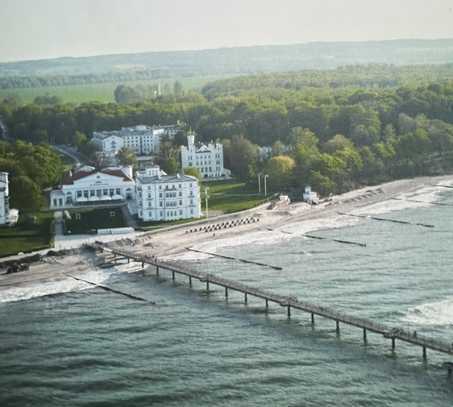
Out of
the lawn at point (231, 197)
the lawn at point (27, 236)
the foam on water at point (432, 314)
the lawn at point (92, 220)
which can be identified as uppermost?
the lawn at point (231, 197)

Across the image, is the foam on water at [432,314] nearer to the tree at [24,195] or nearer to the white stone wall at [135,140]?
the tree at [24,195]

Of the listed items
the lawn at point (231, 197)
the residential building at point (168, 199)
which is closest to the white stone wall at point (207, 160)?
the lawn at point (231, 197)

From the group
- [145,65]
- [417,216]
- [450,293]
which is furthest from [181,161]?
[145,65]

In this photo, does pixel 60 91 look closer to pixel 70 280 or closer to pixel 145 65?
pixel 145 65

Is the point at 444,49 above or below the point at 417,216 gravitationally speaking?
above

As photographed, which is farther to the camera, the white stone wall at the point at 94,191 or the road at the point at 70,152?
the road at the point at 70,152

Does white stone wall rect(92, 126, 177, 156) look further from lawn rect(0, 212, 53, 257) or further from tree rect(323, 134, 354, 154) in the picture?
lawn rect(0, 212, 53, 257)
